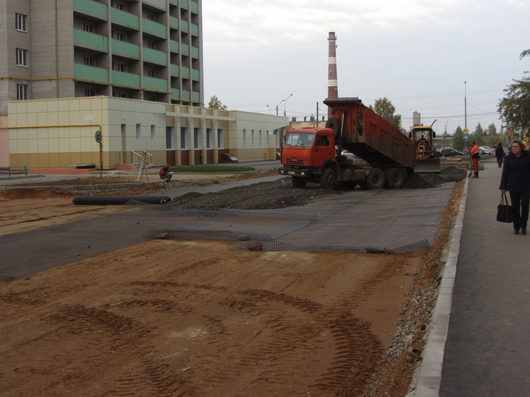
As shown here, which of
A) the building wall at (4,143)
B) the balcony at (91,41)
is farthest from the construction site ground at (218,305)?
the balcony at (91,41)

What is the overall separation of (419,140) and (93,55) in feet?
104

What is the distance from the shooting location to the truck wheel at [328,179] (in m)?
25.8

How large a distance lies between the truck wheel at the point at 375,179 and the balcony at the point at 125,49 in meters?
38.4

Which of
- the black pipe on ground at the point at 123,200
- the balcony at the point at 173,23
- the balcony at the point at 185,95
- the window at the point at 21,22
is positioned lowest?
the black pipe on ground at the point at 123,200

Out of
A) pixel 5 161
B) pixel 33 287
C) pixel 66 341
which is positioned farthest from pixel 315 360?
pixel 5 161

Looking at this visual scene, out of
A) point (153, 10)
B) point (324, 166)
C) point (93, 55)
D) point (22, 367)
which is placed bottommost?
point (22, 367)

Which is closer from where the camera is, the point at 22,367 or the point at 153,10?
the point at 22,367

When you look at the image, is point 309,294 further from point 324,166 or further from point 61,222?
point 324,166

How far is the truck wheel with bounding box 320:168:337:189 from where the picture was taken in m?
25.8

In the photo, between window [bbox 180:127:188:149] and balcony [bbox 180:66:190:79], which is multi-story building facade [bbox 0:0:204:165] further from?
window [bbox 180:127:188:149]

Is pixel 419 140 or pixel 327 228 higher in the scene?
pixel 419 140

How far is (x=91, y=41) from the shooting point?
→ 55.7 m

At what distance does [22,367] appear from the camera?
17.5ft

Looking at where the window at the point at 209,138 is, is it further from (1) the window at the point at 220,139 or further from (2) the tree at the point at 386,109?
(2) the tree at the point at 386,109
